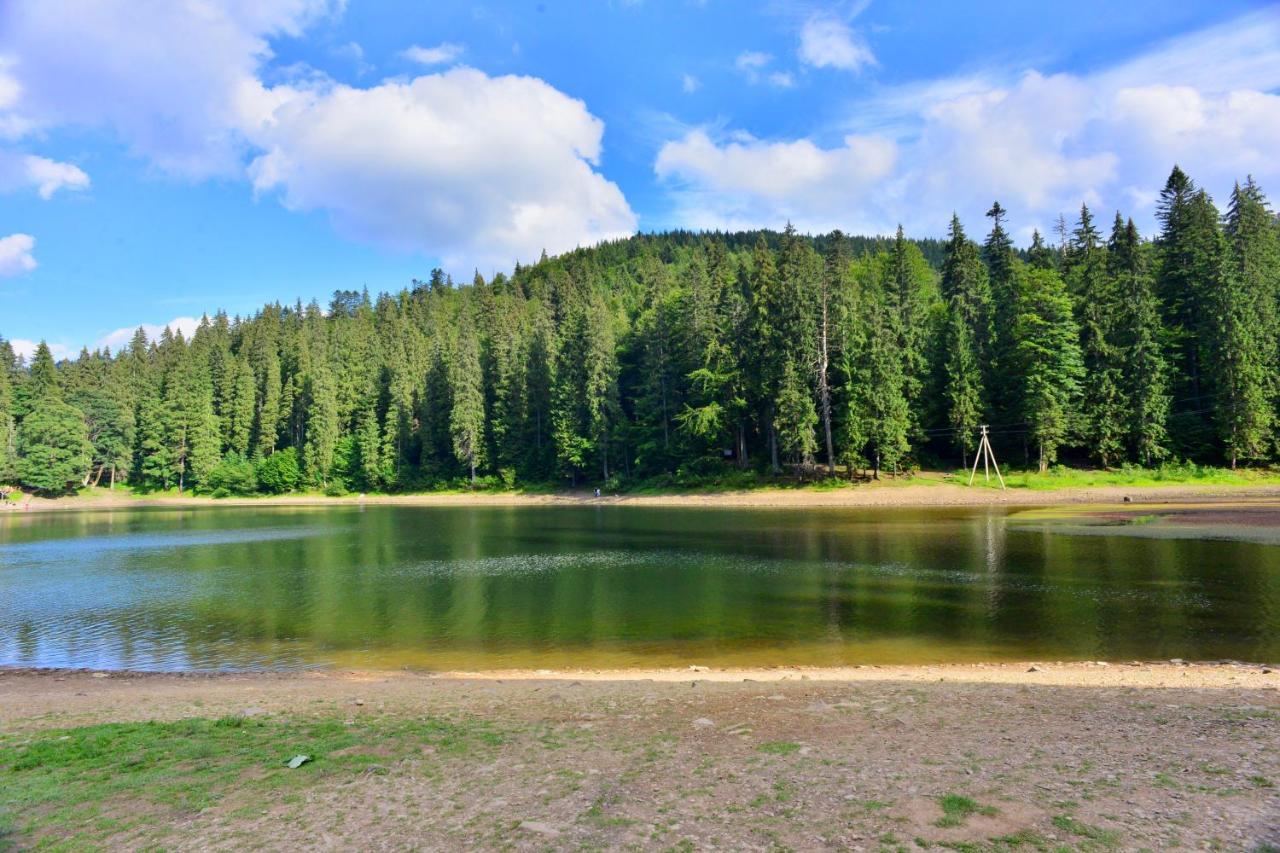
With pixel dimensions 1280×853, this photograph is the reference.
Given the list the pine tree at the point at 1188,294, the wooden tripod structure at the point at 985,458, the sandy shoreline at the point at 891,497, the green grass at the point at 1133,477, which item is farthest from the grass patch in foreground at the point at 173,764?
the pine tree at the point at 1188,294

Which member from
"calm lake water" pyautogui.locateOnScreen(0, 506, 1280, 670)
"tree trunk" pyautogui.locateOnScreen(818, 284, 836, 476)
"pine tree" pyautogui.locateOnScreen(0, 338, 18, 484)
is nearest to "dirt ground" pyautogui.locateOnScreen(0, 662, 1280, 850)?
"calm lake water" pyautogui.locateOnScreen(0, 506, 1280, 670)

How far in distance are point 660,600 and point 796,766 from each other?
14.9m

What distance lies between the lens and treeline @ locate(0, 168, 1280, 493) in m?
53.9

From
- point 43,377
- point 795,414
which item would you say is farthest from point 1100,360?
point 43,377

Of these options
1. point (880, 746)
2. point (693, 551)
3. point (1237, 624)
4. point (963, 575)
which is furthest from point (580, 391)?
point (880, 746)

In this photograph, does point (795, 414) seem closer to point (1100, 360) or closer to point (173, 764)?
point (1100, 360)

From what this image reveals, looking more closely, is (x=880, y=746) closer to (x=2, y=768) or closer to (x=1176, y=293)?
(x=2, y=768)

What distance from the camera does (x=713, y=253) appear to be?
80438 mm

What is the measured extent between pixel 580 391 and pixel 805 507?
31.4 metres

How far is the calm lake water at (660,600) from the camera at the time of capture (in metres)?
16.5

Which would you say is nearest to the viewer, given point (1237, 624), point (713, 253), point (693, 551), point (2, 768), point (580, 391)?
point (2, 768)

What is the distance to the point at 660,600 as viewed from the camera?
22.4 m

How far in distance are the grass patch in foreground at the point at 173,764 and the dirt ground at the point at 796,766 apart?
32cm

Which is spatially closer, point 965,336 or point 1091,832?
point 1091,832
